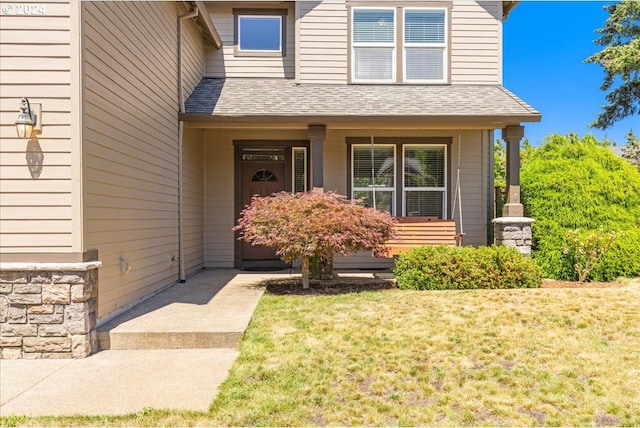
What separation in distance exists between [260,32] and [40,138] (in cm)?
638

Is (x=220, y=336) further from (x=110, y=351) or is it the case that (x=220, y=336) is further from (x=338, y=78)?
(x=338, y=78)

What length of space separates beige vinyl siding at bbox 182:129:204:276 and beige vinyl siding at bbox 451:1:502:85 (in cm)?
549

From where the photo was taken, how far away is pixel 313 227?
5949 millimetres

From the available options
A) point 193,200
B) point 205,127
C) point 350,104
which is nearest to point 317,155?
point 350,104

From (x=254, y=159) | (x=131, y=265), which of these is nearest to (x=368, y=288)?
(x=131, y=265)

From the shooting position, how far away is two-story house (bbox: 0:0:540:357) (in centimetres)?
382

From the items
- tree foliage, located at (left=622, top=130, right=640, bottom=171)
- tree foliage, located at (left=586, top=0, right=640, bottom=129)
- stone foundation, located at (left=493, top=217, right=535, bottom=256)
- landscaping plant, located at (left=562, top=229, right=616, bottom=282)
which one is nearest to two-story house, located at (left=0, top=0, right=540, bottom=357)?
stone foundation, located at (left=493, top=217, right=535, bottom=256)

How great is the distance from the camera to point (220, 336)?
4.07 meters

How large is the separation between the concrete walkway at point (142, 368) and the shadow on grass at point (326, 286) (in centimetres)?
127

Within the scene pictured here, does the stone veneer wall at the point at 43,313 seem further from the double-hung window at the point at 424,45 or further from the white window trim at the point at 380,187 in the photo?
the double-hung window at the point at 424,45

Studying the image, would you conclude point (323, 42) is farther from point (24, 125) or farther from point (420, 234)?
point (24, 125)

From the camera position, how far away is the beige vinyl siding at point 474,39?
863 cm

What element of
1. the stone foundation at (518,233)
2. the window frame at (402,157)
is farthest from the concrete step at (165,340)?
the stone foundation at (518,233)

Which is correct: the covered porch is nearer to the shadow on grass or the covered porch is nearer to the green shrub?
the shadow on grass
